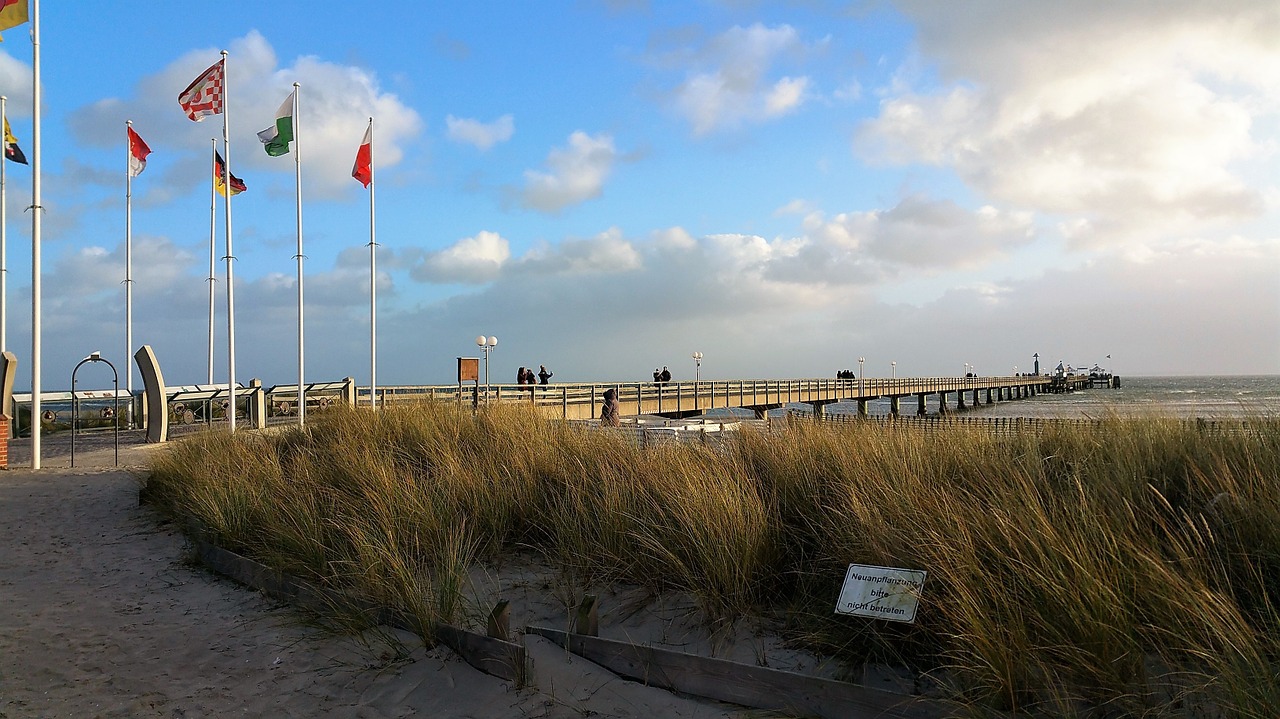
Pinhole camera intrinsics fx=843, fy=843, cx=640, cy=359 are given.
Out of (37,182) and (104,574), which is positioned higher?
(37,182)

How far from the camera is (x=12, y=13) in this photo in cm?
1677

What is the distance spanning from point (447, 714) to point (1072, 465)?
228 inches

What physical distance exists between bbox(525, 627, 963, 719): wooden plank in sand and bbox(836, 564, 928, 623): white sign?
1.62 ft

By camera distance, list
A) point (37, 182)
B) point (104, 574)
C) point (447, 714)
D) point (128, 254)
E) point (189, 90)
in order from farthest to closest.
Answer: point (128, 254)
point (189, 90)
point (37, 182)
point (104, 574)
point (447, 714)

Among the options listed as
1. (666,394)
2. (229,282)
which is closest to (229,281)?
(229,282)

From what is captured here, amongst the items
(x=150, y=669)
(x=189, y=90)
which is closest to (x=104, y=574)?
(x=150, y=669)

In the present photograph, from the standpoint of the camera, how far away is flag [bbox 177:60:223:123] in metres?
22.5

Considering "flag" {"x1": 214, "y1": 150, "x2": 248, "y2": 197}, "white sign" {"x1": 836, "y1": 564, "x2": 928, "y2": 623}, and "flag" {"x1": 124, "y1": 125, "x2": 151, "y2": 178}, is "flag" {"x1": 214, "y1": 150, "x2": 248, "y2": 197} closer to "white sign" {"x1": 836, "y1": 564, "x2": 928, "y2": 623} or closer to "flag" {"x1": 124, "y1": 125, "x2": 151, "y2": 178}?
"flag" {"x1": 124, "y1": 125, "x2": 151, "y2": 178}

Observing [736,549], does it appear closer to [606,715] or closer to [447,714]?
[606,715]

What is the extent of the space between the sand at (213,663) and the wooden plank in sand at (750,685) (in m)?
0.08

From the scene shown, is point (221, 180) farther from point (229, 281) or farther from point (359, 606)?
point (359, 606)

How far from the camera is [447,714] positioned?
213 inches

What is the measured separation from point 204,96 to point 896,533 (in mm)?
23069

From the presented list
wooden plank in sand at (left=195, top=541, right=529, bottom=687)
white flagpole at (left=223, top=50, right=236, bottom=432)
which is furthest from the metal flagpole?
wooden plank in sand at (left=195, top=541, right=529, bottom=687)
